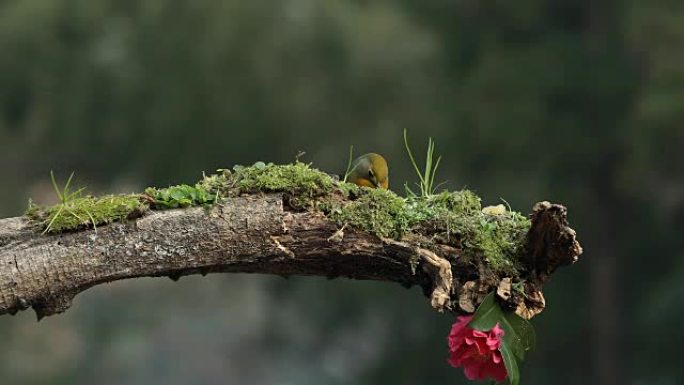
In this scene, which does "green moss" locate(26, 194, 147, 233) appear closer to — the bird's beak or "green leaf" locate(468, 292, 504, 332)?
"green leaf" locate(468, 292, 504, 332)

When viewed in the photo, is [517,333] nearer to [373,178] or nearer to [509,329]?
[509,329]

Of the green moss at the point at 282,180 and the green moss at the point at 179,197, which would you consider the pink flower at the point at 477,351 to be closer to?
the green moss at the point at 282,180

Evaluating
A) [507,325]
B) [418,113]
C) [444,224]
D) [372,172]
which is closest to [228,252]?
[444,224]

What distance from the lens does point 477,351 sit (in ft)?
8.52

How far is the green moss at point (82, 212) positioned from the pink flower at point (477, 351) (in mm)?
683

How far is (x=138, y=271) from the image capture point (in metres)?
2.47

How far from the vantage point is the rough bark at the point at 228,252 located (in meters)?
2.43

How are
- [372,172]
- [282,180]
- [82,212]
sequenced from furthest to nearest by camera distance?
[372,172] → [282,180] → [82,212]

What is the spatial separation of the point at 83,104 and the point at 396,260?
9.24 metres

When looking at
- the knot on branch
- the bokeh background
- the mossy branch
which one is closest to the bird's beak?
the mossy branch

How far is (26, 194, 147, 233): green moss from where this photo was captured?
96.3 inches

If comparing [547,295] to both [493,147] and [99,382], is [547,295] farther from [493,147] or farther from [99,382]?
[99,382]

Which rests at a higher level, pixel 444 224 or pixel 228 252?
pixel 444 224

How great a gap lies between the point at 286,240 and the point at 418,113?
8777 mm
